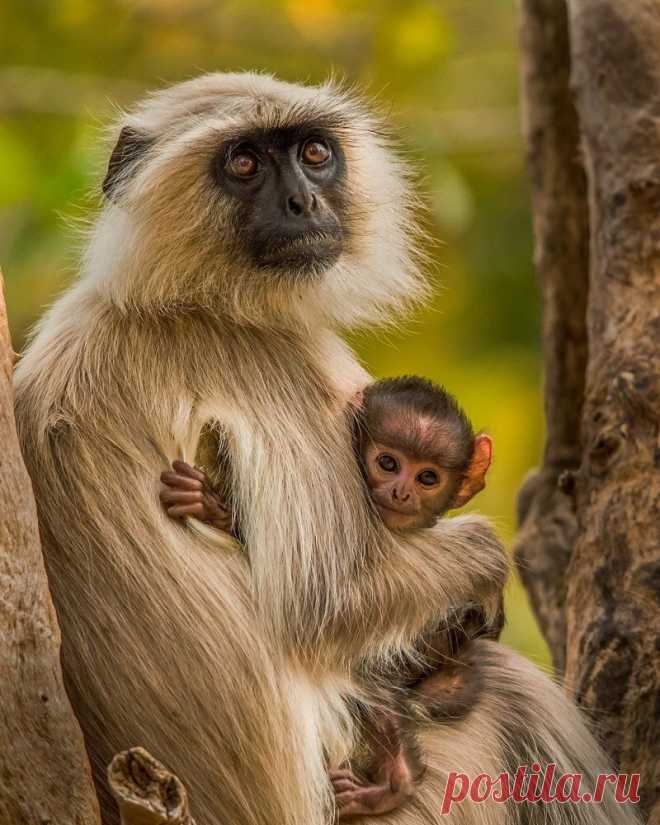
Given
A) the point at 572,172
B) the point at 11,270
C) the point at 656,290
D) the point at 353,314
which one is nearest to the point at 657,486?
the point at 656,290

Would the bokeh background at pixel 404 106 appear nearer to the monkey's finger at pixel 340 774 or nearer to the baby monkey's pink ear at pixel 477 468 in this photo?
the baby monkey's pink ear at pixel 477 468

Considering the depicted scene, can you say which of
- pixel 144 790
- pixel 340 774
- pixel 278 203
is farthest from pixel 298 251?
pixel 144 790

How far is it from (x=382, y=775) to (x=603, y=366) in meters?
1.65

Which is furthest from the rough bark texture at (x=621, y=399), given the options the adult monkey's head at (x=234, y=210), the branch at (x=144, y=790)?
the branch at (x=144, y=790)

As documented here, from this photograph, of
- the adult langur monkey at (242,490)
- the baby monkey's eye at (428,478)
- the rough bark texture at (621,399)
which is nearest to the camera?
the adult langur monkey at (242,490)

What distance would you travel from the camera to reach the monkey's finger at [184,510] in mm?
3643

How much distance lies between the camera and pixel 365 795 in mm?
3719

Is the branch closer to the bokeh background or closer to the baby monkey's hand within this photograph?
the baby monkey's hand

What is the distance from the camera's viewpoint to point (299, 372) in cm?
401

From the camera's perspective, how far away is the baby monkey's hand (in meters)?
3.65

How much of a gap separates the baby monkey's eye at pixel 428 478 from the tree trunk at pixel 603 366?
28.1 inches

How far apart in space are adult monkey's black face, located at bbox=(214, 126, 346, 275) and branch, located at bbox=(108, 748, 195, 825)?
1724mm

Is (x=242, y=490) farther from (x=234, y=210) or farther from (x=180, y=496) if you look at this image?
(x=234, y=210)

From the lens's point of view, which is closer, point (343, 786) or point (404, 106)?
point (343, 786)
